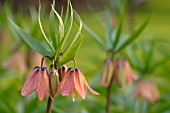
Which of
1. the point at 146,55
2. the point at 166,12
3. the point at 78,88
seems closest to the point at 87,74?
the point at 146,55

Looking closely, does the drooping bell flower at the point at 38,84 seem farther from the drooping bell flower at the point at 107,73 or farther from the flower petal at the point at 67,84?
the drooping bell flower at the point at 107,73

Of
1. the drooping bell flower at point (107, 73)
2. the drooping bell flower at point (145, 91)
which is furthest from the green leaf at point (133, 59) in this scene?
the drooping bell flower at point (107, 73)

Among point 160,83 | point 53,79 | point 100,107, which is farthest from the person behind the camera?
point 160,83

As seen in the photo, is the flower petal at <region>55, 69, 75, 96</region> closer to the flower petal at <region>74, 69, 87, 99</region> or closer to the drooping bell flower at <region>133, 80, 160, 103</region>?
the flower petal at <region>74, 69, 87, 99</region>

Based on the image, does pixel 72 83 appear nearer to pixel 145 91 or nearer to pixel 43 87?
pixel 43 87

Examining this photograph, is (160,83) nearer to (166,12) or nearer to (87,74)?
(87,74)

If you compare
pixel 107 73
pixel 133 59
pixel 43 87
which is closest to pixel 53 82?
pixel 43 87
